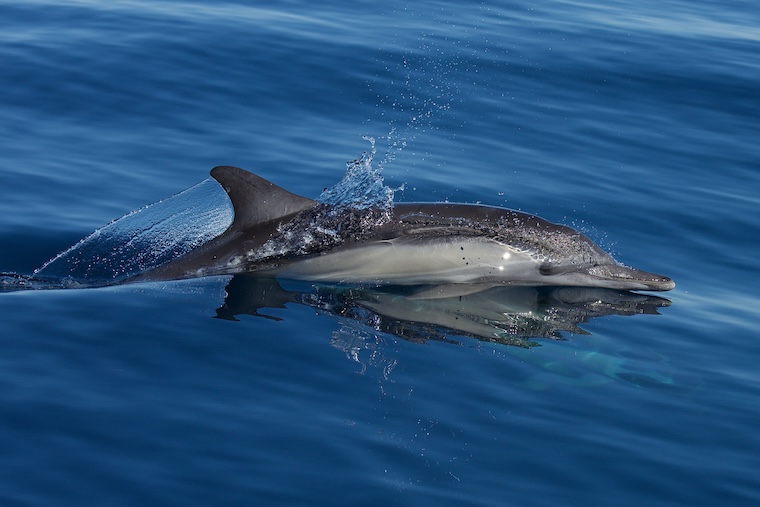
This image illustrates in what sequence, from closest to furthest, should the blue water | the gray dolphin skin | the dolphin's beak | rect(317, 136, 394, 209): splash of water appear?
the blue water, the gray dolphin skin, the dolphin's beak, rect(317, 136, 394, 209): splash of water

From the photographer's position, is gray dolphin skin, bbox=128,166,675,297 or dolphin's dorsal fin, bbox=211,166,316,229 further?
gray dolphin skin, bbox=128,166,675,297

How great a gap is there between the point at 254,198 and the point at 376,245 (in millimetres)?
1219

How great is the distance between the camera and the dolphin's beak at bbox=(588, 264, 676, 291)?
1062 cm

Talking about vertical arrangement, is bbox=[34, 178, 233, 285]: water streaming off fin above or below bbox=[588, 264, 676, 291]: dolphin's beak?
below

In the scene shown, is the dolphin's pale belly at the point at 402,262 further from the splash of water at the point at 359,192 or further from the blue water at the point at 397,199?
the blue water at the point at 397,199

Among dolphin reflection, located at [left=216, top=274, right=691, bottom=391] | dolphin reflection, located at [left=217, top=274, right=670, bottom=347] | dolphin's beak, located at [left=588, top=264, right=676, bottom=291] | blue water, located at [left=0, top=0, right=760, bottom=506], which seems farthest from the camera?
dolphin's beak, located at [left=588, top=264, right=676, bottom=291]

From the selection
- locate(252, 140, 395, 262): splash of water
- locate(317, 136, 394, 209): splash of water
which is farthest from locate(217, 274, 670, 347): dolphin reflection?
locate(317, 136, 394, 209): splash of water

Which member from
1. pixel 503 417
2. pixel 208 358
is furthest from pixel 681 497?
pixel 208 358

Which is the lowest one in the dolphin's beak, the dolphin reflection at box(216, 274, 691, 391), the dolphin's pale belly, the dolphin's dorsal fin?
the dolphin reflection at box(216, 274, 691, 391)

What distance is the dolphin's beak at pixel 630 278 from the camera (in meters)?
10.6

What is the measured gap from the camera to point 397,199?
12.8 metres

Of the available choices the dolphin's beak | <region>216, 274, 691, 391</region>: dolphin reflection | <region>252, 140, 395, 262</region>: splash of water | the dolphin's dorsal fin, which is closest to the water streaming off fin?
the dolphin's dorsal fin

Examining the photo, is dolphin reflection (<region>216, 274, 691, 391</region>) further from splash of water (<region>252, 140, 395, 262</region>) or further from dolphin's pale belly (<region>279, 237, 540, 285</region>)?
splash of water (<region>252, 140, 395, 262</region>)

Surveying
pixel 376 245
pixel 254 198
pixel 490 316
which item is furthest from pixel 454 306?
pixel 254 198
